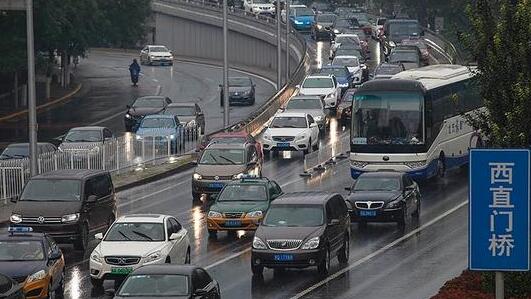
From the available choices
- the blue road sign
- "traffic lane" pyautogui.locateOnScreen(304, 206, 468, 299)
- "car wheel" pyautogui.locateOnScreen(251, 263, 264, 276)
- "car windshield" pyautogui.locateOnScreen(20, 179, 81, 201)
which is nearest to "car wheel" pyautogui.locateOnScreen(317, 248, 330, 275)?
"traffic lane" pyautogui.locateOnScreen(304, 206, 468, 299)

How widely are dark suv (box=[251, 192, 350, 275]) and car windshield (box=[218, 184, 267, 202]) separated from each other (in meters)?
4.43

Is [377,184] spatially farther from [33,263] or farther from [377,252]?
[33,263]

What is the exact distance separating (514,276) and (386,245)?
12.7 metres

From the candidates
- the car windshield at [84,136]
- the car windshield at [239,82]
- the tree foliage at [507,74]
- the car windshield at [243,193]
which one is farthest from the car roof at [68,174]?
the car windshield at [239,82]

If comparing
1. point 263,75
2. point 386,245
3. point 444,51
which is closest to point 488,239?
point 386,245

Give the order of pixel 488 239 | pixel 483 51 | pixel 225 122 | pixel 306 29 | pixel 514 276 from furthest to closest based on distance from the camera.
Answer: pixel 306 29 < pixel 225 122 < pixel 483 51 < pixel 514 276 < pixel 488 239

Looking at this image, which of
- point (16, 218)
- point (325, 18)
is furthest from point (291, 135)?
point (325, 18)

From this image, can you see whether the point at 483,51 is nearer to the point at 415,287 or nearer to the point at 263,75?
the point at 415,287

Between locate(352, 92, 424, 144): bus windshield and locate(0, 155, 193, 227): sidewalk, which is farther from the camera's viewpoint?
locate(0, 155, 193, 227): sidewalk

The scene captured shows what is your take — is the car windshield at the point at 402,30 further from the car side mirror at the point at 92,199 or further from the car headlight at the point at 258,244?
the car headlight at the point at 258,244

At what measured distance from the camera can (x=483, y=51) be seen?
26.8 m

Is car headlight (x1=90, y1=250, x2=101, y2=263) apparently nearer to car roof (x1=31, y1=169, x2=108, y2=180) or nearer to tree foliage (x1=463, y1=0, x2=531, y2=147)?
car roof (x1=31, y1=169, x2=108, y2=180)

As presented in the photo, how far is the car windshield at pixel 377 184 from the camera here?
4122 cm

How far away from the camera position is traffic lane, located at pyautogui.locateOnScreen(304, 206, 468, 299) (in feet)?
101
